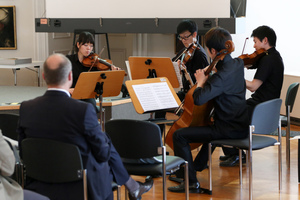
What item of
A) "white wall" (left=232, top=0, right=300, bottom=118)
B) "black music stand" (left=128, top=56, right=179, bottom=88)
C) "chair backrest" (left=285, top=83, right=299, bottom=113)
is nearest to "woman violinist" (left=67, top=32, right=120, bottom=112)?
"black music stand" (left=128, top=56, right=179, bottom=88)

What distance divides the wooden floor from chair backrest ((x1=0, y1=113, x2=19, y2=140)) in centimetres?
102

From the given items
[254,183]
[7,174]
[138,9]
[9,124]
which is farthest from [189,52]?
[138,9]

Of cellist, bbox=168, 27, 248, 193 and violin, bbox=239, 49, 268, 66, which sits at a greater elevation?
violin, bbox=239, 49, 268, 66

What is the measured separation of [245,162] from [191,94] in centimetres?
131

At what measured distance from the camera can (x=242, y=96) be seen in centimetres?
362

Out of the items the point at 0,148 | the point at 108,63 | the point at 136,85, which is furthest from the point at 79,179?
the point at 108,63

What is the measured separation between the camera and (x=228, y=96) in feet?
11.7

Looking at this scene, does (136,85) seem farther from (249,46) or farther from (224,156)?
(249,46)

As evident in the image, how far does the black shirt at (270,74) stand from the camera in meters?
4.12

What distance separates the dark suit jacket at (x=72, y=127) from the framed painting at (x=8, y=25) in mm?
6171

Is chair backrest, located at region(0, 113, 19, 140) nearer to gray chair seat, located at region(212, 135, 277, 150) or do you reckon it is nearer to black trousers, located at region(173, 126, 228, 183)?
black trousers, located at region(173, 126, 228, 183)

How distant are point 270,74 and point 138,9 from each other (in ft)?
9.59

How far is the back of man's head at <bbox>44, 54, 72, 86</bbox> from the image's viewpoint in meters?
2.44

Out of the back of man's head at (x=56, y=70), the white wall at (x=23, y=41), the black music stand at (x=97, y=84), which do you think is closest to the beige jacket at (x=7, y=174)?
the back of man's head at (x=56, y=70)
